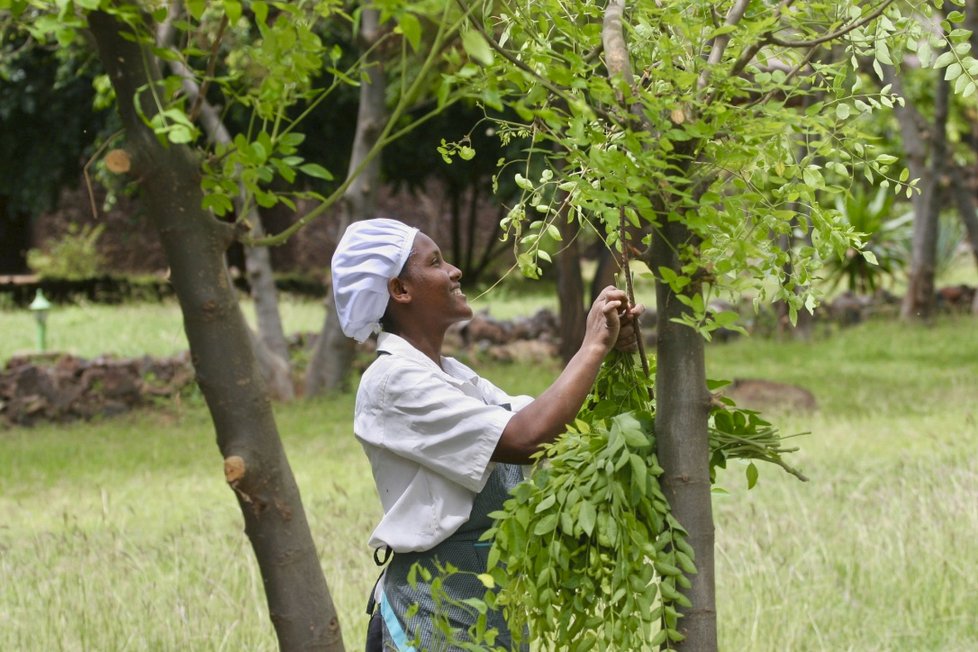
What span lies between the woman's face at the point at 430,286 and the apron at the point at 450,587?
386 millimetres

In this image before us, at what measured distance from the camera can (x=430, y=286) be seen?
2.76 meters

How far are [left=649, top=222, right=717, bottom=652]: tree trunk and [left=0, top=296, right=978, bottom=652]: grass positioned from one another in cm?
45

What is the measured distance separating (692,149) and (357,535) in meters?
3.78

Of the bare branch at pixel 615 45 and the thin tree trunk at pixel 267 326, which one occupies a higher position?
the bare branch at pixel 615 45

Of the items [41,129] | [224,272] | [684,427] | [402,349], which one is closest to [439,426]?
[402,349]

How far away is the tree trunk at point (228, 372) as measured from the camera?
2.93 m

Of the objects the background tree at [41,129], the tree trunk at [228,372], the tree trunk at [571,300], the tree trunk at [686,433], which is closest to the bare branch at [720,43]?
the tree trunk at [686,433]

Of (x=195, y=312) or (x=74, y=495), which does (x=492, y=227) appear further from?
(x=195, y=312)

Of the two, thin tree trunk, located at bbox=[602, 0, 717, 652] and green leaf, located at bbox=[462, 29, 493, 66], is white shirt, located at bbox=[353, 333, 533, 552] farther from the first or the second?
green leaf, located at bbox=[462, 29, 493, 66]

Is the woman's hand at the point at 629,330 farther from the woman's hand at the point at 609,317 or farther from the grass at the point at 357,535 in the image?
the grass at the point at 357,535

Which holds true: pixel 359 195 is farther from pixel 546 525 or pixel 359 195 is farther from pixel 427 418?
pixel 546 525

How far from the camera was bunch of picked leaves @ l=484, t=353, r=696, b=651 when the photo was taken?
2.16 m

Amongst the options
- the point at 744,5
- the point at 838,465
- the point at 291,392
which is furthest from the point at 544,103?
the point at 291,392

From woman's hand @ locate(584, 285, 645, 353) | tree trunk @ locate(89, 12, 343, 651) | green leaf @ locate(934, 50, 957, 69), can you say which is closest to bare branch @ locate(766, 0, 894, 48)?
green leaf @ locate(934, 50, 957, 69)
